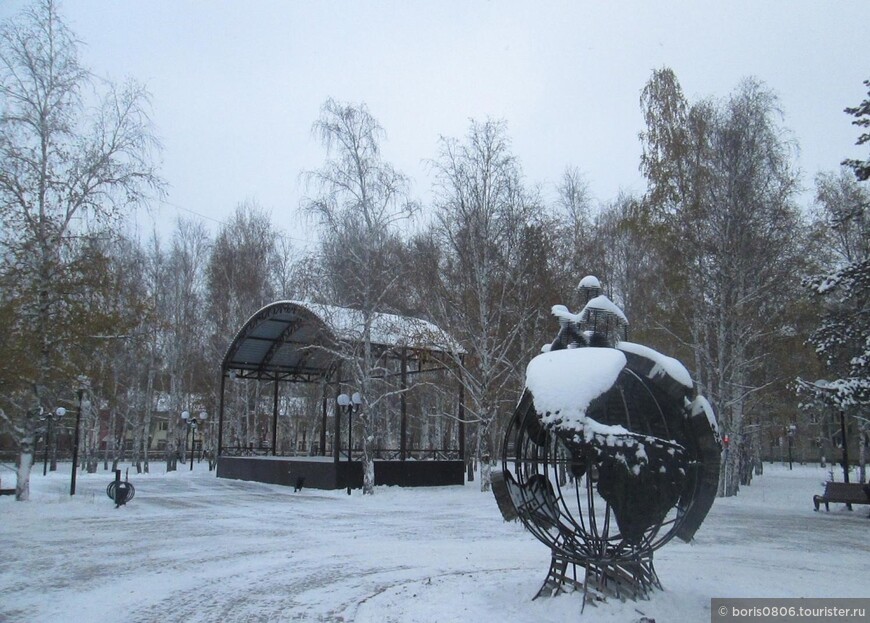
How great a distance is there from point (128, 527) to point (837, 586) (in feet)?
40.0

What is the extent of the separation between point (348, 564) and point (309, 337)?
17313 millimetres

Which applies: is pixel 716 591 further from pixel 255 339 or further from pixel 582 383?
pixel 255 339

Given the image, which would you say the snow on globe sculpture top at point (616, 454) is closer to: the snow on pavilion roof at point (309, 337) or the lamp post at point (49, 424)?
the snow on pavilion roof at point (309, 337)

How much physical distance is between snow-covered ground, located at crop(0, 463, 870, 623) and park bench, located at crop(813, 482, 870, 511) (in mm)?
428

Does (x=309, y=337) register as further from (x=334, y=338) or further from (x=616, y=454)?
(x=616, y=454)

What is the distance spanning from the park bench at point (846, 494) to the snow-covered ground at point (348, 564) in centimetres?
43

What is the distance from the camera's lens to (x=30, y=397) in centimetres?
1789

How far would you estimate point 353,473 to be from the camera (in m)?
22.5

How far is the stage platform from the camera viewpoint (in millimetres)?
22484

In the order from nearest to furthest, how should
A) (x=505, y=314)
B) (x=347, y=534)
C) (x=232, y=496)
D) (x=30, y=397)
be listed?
(x=347, y=534) → (x=30, y=397) → (x=232, y=496) → (x=505, y=314)

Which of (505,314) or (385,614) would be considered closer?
(385,614)

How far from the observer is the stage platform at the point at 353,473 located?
73.8 feet

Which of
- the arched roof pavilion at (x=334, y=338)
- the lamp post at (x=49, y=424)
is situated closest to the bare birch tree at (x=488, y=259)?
the arched roof pavilion at (x=334, y=338)

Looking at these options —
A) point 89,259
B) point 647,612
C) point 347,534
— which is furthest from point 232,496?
point 647,612
